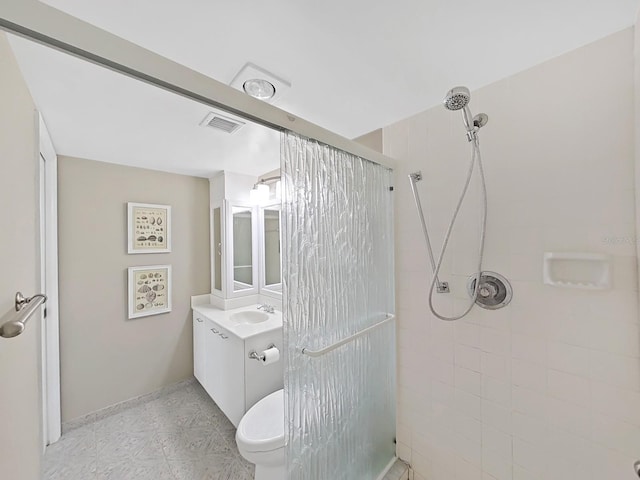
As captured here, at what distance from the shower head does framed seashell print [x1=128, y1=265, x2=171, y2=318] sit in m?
2.62

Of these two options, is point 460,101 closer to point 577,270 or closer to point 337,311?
point 577,270

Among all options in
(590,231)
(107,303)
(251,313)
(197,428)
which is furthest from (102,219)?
(590,231)

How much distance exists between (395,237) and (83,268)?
249 centimetres

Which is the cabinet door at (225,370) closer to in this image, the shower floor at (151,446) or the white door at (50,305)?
the shower floor at (151,446)

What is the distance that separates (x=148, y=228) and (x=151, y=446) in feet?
5.74

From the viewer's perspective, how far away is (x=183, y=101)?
1329 mm

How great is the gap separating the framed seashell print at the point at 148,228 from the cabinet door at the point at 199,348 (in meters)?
0.78

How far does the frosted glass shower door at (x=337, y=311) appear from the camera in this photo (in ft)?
3.14

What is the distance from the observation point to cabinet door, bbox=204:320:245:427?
1808 mm

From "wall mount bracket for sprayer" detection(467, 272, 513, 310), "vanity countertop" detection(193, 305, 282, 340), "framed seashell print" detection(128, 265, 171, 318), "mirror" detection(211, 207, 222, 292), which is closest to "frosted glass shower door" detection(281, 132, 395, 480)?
"wall mount bracket for sprayer" detection(467, 272, 513, 310)

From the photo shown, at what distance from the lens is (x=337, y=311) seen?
3.69 feet

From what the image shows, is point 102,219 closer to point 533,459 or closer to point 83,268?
point 83,268

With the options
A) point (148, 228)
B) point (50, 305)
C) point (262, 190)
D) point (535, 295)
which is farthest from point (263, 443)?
point (148, 228)

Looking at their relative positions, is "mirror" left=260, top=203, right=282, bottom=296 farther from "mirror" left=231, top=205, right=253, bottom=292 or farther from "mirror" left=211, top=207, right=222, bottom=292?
"mirror" left=211, top=207, right=222, bottom=292
